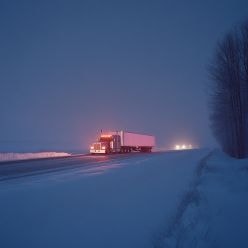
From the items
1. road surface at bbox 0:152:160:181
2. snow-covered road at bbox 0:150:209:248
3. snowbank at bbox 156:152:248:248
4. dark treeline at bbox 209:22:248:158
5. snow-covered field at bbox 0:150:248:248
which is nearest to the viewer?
snow-covered road at bbox 0:150:209:248

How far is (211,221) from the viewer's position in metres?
10.3

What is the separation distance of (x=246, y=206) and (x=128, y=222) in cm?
655

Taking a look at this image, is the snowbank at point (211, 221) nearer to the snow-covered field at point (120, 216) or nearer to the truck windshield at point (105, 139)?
the snow-covered field at point (120, 216)

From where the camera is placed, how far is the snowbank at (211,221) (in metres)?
8.21

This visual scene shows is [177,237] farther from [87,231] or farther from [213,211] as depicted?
[213,211]

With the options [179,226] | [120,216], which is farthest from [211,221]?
[120,216]

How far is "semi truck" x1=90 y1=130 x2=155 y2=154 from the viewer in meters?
49.7

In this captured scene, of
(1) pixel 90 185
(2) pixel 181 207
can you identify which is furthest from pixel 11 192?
(2) pixel 181 207

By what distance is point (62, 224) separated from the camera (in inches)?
293

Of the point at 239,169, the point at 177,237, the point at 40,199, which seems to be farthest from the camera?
the point at 239,169

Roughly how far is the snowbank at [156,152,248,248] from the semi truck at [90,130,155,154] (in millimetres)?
34260

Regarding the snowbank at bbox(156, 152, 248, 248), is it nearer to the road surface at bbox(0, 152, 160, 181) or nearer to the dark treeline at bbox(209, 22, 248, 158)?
the road surface at bbox(0, 152, 160, 181)

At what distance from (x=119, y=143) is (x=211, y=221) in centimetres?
4446

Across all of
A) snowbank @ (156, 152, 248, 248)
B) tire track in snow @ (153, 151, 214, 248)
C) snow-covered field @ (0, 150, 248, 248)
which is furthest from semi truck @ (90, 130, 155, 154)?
tire track in snow @ (153, 151, 214, 248)
